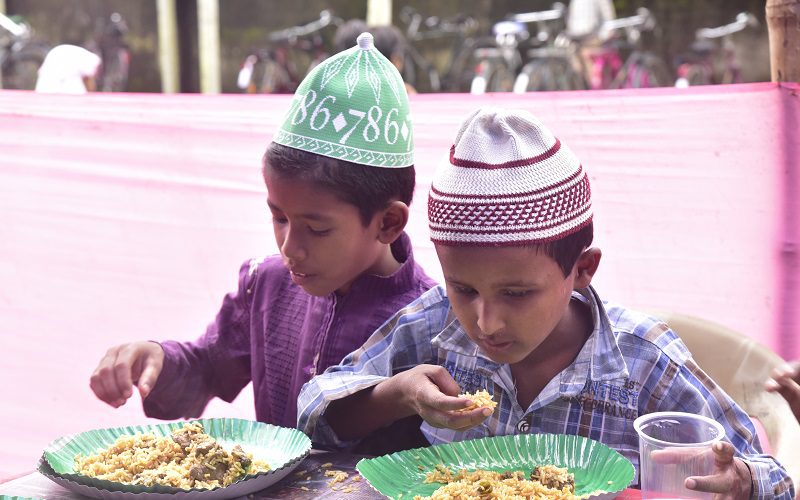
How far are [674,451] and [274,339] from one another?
1.33 metres

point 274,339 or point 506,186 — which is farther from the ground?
point 506,186

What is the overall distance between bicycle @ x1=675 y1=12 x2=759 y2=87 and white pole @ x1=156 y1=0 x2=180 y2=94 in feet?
21.3

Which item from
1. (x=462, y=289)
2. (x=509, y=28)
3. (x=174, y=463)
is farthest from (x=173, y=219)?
(x=509, y=28)

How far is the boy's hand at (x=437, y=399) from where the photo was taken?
1715mm

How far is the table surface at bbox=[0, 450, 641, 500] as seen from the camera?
1803mm

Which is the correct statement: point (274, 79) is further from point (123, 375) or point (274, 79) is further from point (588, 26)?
point (123, 375)

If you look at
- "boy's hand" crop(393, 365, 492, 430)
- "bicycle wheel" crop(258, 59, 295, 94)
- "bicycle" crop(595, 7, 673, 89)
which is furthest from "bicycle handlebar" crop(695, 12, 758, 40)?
"boy's hand" crop(393, 365, 492, 430)

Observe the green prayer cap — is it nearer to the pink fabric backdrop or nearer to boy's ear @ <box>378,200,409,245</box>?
boy's ear @ <box>378,200,409,245</box>

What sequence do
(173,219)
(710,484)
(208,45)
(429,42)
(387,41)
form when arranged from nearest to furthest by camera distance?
(710,484)
(173,219)
(387,41)
(208,45)
(429,42)

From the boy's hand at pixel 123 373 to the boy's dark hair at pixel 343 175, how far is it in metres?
0.52

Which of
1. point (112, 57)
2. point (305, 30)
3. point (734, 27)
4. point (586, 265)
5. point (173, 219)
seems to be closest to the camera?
point (586, 265)

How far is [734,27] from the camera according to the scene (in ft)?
41.5

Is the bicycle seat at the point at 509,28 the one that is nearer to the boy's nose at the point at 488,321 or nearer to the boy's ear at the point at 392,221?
the boy's ear at the point at 392,221

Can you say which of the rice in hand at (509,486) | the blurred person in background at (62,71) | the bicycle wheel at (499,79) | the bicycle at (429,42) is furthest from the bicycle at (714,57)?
the rice in hand at (509,486)
